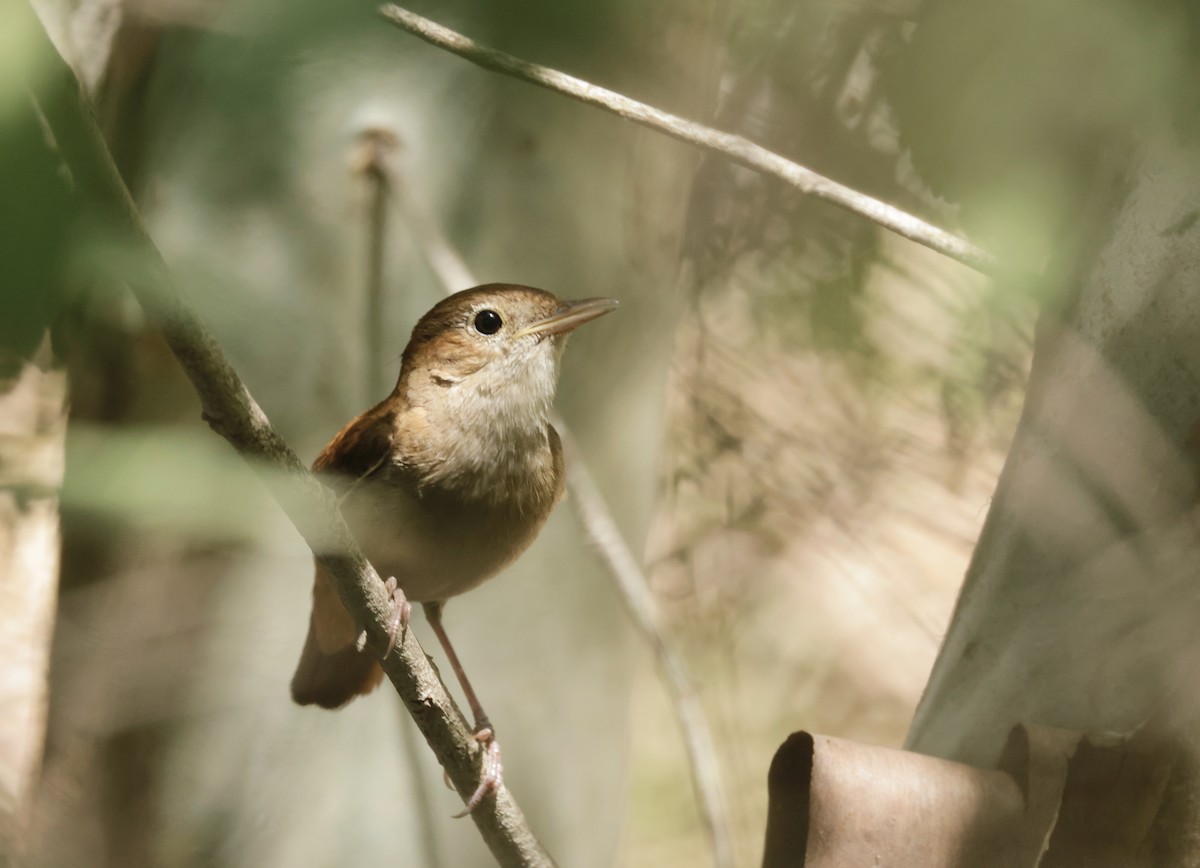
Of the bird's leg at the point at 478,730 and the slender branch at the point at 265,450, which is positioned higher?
the slender branch at the point at 265,450

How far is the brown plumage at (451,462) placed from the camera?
6.68 ft

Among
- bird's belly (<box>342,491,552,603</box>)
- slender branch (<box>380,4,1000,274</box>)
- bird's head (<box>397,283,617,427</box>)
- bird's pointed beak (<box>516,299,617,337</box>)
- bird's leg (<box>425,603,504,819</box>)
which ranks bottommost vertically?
bird's leg (<box>425,603,504,819</box>)

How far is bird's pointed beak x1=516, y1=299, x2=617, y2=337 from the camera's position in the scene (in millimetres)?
2088

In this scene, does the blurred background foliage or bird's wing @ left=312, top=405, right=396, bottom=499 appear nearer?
the blurred background foliage

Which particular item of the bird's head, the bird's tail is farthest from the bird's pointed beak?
the bird's tail

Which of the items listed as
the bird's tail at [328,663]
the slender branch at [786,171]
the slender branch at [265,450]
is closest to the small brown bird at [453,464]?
the bird's tail at [328,663]

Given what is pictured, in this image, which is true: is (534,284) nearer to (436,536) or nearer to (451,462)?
(451,462)

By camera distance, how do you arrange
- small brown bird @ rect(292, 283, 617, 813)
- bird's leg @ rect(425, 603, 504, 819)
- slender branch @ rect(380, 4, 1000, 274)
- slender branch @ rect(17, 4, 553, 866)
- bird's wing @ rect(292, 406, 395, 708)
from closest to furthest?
slender branch @ rect(17, 4, 553, 866), slender branch @ rect(380, 4, 1000, 274), bird's leg @ rect(425, 603, 504, 819), small brown bird @ rect(292, 283, 617, 813), bird's wing @ rect(292, 406, 395, 708)

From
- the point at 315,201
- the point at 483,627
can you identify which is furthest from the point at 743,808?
the point at 315,201

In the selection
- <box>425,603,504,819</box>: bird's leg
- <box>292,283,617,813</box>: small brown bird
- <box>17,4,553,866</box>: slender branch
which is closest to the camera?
<box>17,4,553,866</box>: slender branch

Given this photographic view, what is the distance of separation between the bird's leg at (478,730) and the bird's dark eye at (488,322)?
0.68 meters

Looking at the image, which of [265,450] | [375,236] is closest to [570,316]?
[375,236]

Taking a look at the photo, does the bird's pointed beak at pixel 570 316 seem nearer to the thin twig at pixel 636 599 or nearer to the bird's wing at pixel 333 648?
the thin twig at pixel 636 599

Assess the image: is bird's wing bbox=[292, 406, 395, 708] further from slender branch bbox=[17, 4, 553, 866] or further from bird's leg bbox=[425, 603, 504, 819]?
slender branch bbox=[17, 4, 553, 866]
